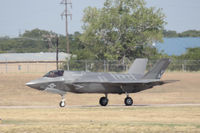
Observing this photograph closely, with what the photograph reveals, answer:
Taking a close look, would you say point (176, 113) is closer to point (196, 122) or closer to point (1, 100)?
point (196, 122)

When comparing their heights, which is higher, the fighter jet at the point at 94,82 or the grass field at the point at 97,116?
the fighter jet at the point at 94,82

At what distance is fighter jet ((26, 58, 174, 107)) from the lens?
33.6 m

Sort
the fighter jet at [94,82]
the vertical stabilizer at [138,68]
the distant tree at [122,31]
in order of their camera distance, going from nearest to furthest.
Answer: the fighter jet at [94,82], the vertical stabilizer at [138,68], the distant tree at [122,31]

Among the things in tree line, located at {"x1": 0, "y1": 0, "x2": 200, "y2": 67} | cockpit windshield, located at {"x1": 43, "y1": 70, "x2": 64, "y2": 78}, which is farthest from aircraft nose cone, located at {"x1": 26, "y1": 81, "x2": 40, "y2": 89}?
tree line, located at {"x1": 0, "y1": 0, "x2": 200, "y2": 67}

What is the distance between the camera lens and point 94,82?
1347 inches

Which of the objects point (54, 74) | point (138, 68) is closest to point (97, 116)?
point (54, 74)

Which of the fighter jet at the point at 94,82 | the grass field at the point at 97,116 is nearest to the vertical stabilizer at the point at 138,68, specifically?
the fighter jet at the point at 94,82

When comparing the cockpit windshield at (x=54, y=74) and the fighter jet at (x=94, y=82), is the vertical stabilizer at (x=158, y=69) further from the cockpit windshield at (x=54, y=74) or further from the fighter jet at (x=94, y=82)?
the cockpit windshield at (x=54, y=74)

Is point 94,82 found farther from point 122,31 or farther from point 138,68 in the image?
point 122,31

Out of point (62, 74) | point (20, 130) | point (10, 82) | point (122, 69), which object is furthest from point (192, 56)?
point (20, 130)

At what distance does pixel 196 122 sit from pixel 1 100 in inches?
935

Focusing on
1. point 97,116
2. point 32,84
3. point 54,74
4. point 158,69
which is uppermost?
point 158,69

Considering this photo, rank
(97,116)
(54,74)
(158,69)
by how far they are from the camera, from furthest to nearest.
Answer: (158,69), (54,74), (97,116)

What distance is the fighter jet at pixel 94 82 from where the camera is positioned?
33.6m
